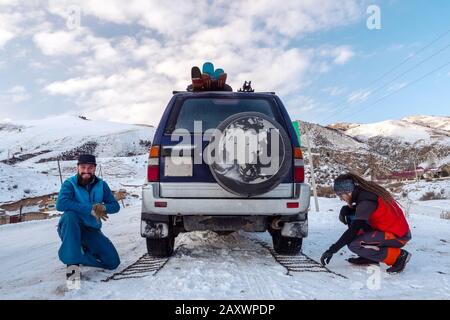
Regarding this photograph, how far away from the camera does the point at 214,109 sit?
3895 mm

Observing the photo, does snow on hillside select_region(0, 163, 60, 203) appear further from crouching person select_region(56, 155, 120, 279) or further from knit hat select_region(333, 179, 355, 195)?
knit hat select_region(333, 179, 355, 195)

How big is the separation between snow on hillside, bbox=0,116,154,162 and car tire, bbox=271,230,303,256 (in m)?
64.0

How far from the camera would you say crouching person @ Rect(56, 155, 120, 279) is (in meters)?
3.13

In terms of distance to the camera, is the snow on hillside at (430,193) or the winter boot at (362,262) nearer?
the winter boot at (362,262)

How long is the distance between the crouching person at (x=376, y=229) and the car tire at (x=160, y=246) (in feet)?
5.49

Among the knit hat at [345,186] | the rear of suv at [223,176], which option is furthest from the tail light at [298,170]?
the knit hat at [345,186]

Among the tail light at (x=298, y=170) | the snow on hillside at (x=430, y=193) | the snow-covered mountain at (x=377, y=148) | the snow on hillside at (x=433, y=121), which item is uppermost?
the snow on hillside at (x=433, y=121)

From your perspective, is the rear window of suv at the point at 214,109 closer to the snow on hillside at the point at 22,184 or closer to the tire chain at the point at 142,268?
the tire chain at the point at 142,268

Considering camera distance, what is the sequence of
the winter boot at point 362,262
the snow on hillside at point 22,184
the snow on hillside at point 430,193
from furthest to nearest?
the snow on hillside at point 22,184, the snow on hillside at point 430,193, the winter boot at point 362,262

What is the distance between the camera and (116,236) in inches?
244

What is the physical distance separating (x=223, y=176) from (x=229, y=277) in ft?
2.96

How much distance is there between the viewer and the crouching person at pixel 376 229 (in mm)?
3211
